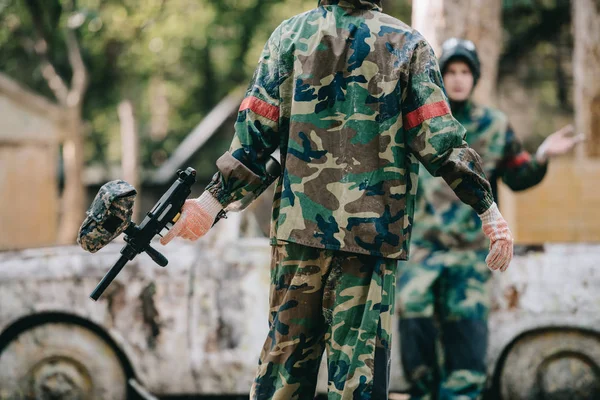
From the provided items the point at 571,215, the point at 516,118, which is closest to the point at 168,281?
the point at 571,215

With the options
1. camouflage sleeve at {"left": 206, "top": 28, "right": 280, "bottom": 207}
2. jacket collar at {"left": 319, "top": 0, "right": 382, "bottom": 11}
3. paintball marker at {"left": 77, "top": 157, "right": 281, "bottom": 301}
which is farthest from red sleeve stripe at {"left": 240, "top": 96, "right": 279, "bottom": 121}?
jacket collar at {"left": 319, "top": 0, "right": 382, "bottom": 11}

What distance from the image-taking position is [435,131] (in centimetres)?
275

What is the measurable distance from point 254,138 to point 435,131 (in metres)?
0.60

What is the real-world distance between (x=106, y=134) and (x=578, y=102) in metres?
19.2

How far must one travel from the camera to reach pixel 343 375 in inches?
108

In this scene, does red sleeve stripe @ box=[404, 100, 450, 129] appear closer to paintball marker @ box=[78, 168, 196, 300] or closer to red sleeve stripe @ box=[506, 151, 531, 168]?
paintball marker @ box=[78, 168, 196, 300]

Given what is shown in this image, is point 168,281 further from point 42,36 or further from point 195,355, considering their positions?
point 42,36

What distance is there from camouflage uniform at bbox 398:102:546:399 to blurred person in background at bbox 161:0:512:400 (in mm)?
1349

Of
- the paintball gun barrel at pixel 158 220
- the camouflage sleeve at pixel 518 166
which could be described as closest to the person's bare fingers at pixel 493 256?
the paintball gun barrel at pixel 158 220

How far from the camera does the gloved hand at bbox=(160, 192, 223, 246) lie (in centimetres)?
278

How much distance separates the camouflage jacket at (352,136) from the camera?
276cm

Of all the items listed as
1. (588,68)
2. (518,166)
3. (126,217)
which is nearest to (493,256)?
(126,217)

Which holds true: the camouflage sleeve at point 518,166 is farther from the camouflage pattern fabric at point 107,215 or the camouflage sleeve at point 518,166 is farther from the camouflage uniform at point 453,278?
the camouflage pattern fabric at point 107,215

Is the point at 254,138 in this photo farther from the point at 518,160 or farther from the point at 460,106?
the point at 518,160
